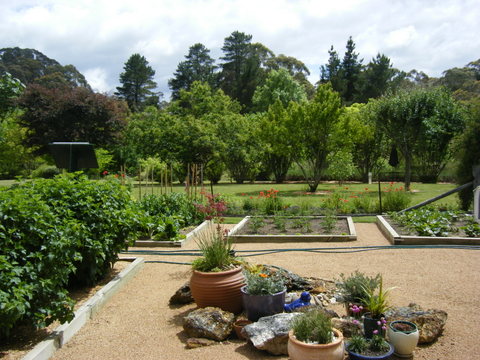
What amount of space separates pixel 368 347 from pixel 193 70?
58802mm

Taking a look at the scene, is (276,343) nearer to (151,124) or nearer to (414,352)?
(414,352)

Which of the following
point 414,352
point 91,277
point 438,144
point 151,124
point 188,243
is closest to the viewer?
point 414,352

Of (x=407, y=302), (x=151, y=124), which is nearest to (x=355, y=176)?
(x=151, y=124)

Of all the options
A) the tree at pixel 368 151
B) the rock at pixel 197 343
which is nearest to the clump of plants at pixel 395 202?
the rock at pixel 197 343

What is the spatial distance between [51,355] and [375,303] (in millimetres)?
3020

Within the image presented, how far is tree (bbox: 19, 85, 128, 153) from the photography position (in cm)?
2572

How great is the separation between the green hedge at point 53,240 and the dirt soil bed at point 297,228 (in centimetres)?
416

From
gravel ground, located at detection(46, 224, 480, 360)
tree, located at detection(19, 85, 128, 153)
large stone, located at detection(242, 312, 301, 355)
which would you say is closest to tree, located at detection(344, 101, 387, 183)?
tree, located at detection(19, 85, 128, 153)

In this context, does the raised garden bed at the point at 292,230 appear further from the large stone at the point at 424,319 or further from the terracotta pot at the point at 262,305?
the large stone at the point at 424,319

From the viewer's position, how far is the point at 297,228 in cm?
1018

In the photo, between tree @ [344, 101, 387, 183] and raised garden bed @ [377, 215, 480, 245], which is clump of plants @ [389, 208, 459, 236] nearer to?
raised garden bed @ [377, 215, 480, 245]

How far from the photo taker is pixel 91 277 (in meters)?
5.62

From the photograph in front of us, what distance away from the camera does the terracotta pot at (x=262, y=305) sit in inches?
175

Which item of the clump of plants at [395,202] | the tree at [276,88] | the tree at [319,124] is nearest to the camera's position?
the clump of plants at [395,202]
